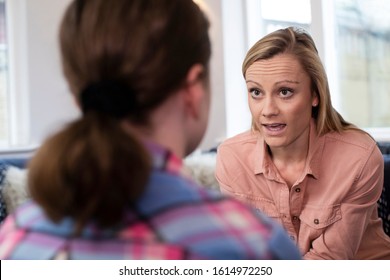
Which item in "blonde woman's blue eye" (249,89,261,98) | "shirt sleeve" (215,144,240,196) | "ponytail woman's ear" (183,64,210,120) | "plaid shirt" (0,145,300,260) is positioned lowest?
"shirt sleeve" (215,144,240,196)

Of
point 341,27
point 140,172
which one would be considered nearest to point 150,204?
point 140,172

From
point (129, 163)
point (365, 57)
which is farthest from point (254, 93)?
point (129, 163)

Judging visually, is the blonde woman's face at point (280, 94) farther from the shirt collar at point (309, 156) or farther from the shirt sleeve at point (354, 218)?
the shirt sleeve at point (354, 218)

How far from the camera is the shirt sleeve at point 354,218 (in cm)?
74

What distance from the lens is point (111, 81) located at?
41cm

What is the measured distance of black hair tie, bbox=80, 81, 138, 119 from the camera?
402mm

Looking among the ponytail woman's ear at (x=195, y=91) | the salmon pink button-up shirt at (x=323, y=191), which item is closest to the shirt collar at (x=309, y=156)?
the salmon pink button-up shirt at (x=323, y=191)

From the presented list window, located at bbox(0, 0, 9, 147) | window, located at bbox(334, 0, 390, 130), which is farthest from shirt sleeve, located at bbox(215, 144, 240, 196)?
window, located at bbox(0, 0, 9, 147)

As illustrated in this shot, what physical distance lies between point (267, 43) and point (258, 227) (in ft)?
1.37

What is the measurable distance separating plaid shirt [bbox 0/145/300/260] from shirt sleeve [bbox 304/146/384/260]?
34 cm

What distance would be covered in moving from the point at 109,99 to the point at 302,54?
421 mm

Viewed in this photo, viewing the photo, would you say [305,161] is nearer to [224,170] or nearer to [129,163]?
[224,170]

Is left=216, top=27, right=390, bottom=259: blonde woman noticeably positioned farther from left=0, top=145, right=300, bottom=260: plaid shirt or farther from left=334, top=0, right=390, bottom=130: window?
left=0, top=145, right=300, bottom=260: plaid shirt
